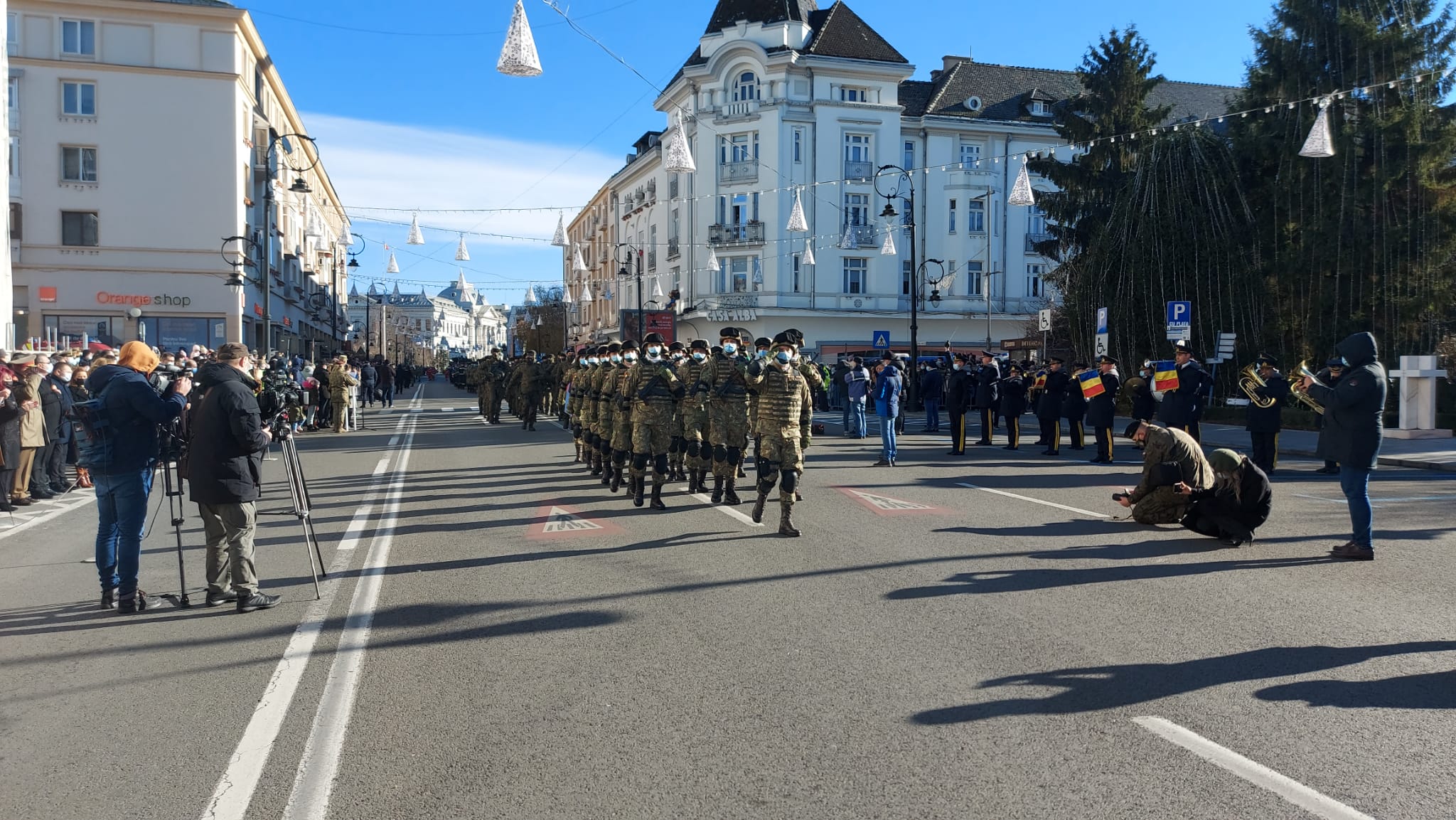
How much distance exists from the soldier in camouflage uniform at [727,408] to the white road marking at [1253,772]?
7609 millimetres

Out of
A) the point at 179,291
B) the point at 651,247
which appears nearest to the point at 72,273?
the point at 179,291

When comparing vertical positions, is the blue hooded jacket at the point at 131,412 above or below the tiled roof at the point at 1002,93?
below

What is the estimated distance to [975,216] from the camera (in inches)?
2219

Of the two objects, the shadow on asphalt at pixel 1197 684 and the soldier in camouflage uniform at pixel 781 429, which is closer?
the shadow on asphalt at pixel 1197 684

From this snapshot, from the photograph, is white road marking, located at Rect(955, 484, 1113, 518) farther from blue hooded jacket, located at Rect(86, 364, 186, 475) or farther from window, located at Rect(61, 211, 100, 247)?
window, located at Rect(61, 211, 100, 247)

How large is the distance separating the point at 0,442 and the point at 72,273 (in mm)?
32099

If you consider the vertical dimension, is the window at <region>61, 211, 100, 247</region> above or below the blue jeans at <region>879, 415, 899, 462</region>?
above

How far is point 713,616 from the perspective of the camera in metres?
6.75

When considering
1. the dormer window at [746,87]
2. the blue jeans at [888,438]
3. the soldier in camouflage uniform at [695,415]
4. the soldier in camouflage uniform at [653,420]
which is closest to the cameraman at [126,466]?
the soldier in camouflage uniform at [653,420]

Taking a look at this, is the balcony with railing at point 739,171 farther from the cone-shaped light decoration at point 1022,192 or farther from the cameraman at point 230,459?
the cameraman at point 230,459

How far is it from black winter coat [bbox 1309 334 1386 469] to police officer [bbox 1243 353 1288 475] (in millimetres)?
6267

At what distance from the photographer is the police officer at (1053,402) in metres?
19.5

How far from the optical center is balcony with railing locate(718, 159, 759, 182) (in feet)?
172

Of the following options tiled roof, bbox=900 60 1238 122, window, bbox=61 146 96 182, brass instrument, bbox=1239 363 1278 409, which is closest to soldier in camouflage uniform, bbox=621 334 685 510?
brass instrument, bbox=1239 363 1278 409
